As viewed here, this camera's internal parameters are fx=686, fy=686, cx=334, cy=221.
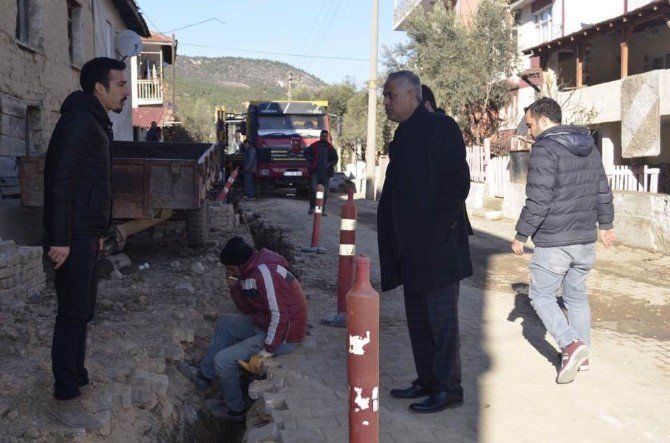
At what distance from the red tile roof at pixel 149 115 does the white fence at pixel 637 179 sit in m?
21.6

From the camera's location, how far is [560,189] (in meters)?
4.35

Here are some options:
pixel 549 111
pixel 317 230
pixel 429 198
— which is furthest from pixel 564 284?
pixel 317 230

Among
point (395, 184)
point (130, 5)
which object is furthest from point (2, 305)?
point (130, 5)

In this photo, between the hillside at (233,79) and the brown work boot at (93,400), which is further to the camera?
the hillside at (233,79)

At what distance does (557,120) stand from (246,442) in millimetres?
2800

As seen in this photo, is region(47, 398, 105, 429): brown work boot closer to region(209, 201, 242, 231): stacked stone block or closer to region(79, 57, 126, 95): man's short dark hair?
region(79, 57, 126, 95): man's short dark hair

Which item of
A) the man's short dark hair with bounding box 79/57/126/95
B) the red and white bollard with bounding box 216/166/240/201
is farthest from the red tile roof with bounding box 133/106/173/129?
the man's short dark hair with bounding box 79/57/126/95

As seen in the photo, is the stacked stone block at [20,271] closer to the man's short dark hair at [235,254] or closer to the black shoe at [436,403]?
the man's short dark hair at [235,254]

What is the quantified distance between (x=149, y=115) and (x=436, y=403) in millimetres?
30841

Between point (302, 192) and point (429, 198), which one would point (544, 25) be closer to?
point (302, 192)

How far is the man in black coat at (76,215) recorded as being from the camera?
364cm

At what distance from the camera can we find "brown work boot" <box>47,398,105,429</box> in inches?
149

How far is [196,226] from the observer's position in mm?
9820

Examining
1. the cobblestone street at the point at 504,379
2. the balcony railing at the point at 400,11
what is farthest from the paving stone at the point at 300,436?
the balcony railing at the point at 400,11
